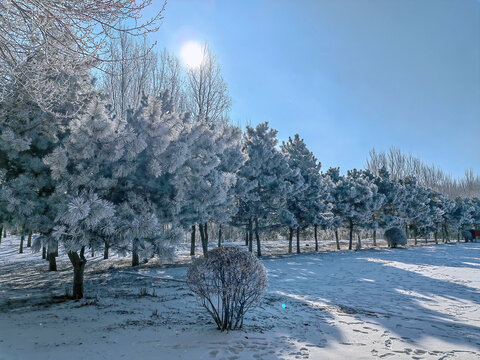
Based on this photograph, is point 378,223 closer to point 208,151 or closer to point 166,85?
point 166,85

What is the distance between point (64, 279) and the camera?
35.7 ft

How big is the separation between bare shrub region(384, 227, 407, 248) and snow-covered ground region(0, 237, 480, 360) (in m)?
19.6

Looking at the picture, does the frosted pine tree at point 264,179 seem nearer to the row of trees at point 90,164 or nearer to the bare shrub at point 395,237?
the row of trees at point 90,164

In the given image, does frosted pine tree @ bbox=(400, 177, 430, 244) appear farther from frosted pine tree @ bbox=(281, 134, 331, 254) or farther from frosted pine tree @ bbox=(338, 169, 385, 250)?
frosted pine tree @ bbox=(281, 134, 331, 254)

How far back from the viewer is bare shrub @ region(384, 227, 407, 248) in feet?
89.7

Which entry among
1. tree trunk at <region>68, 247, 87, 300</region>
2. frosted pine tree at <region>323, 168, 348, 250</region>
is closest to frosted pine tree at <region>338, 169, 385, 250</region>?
frosted pine tree at <region>323, 168, 348, 250</region>

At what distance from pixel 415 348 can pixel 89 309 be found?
5763mm

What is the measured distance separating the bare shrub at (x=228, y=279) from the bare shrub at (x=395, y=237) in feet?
88.8

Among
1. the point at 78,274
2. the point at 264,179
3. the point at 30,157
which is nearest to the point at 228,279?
the point at 78,274

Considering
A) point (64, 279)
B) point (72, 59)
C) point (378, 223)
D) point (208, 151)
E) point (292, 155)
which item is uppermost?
point (292, 155)

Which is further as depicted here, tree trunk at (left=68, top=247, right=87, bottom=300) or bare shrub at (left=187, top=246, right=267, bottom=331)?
tree trunk at (left=68, top=247, right=87, bottom=300)

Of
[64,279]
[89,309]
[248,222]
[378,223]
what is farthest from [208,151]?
[378,223]

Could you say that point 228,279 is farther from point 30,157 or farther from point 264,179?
point 264,179

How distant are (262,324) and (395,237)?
1045 inches
